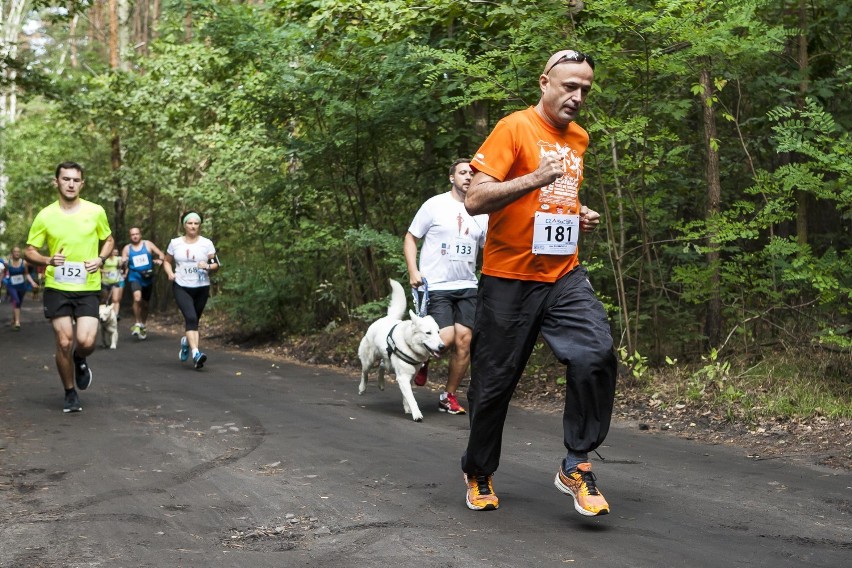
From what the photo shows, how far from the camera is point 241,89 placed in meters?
16.6

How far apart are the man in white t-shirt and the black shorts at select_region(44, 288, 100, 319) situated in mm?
3140

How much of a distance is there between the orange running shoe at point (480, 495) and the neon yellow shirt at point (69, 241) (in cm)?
560

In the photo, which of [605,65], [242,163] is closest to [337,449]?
[605,65]

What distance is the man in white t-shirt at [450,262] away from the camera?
10.1 m

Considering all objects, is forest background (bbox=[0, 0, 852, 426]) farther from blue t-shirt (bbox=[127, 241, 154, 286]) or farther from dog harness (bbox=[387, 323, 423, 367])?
blue t-shirt (bbox=[127, 241, 154, 286])

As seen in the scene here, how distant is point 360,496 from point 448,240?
13.5ft

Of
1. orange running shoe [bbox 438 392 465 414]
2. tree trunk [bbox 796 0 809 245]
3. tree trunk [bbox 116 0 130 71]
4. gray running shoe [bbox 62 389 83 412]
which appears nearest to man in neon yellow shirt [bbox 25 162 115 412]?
gray running shoe [bbox 62 389 83 412]

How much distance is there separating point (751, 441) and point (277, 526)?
180 inches

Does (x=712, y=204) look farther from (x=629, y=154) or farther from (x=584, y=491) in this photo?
(x=584, y=491)

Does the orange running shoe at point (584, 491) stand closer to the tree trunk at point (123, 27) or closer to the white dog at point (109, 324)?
the white dog at point (109, 324)

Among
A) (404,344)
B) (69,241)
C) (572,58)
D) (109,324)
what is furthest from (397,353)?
(109,324)

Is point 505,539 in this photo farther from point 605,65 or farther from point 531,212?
point 605,65

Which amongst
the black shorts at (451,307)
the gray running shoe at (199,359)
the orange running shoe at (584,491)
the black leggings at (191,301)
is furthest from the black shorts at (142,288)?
the orange running shoe at (584,491)

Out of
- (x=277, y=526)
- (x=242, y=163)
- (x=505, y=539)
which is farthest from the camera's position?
(x=242, y=163)
